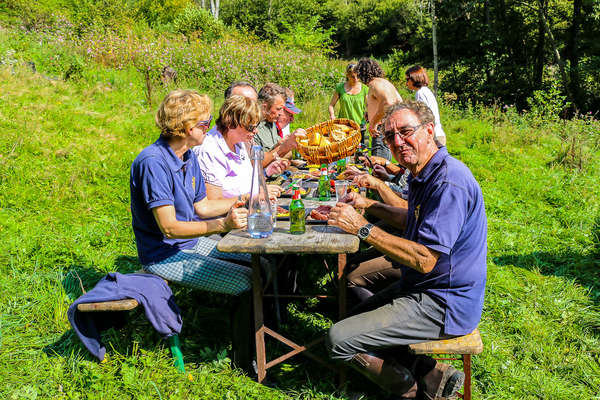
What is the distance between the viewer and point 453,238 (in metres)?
2.13

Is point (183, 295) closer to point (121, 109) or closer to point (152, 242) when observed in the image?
point (152, 242)

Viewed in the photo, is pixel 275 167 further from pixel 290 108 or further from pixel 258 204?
pixel 258 204

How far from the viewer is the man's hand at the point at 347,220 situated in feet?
7.97

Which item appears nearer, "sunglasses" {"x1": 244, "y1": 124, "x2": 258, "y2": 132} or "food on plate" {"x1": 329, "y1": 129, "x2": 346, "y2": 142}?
"sunglasses" {"x1": 244, "y1": 124, "x2": 258, "y2": 132}

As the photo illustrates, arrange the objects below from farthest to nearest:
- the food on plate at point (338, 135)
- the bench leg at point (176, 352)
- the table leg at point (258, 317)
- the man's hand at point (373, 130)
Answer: the man's hand at point (373, 130) → the food on plate at point (338, 135) → the bench leg at point (176, 352) → the table leg at point (258, 317)

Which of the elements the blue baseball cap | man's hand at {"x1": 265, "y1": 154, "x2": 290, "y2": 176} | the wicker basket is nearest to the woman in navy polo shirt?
man's hand at {"x1": 265, "y1": 154, "x2": 290, "y2": 176}

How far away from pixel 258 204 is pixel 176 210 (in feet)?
2.15

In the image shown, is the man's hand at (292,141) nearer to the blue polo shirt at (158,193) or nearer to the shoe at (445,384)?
the blue polo shirt at (158,193)

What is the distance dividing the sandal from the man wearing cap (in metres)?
2.56

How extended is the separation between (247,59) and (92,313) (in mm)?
10280

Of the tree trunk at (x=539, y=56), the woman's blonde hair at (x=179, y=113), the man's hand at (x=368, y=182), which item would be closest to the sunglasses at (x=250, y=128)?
the woman's blonde hair at (x=179, y=113)

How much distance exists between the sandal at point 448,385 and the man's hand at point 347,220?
97 centimetres

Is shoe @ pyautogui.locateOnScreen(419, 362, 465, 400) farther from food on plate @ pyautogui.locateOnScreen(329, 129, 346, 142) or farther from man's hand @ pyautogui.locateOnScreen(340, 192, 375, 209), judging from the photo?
food on plate @ pyautogui.locateOnScreen(329, 129, 346, 142)

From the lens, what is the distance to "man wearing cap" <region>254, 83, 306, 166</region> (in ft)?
14.5
